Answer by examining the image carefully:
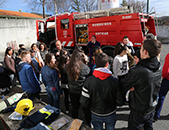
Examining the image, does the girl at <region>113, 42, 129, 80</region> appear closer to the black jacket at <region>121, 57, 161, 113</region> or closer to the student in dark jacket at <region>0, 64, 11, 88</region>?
the black jacket at <region>121, 57, 161, 113</region>

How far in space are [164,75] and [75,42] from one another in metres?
6.06

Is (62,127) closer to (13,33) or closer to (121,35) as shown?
(121,35)

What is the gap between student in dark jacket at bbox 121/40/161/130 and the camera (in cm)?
151

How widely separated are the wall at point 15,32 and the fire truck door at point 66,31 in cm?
750

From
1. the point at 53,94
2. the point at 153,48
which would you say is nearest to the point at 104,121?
the point at 153,48

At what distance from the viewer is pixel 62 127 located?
192cm

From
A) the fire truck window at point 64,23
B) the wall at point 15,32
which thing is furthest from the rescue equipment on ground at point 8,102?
the wall at point 15,32

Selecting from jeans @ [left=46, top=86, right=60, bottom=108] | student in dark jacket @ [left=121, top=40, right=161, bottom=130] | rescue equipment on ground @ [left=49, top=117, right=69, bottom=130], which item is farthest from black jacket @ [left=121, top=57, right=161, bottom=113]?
jeans @ [left=46, top=86, right=60, bottom=108]

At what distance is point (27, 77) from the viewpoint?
266 centimetres

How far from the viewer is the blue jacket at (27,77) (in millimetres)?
2607

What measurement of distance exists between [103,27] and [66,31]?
268cm

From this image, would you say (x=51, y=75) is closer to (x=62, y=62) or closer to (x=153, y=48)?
(x=62, y=62)

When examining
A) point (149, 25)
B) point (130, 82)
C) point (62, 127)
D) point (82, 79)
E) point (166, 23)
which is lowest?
point (62, 127)

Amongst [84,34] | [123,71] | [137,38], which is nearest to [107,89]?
[123,71]
